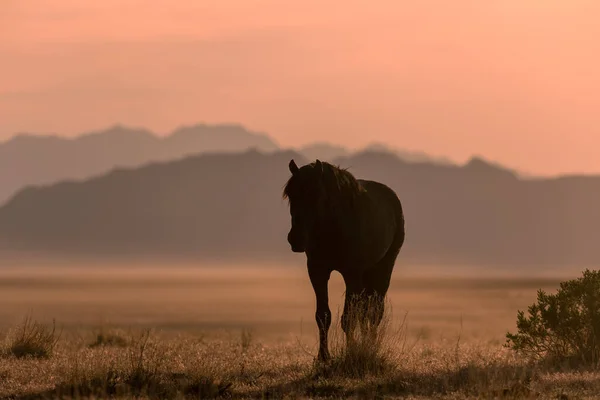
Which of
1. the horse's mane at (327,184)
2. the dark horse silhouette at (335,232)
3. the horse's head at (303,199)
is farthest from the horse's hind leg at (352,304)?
the horse's head at (303,199)

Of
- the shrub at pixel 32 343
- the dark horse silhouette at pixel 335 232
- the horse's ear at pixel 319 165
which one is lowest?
the shrub at pixel 32 343

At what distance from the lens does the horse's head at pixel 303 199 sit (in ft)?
44.4

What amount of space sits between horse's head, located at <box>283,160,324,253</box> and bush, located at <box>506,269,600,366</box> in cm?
459

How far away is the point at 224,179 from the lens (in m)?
191

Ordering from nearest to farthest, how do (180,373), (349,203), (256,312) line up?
(180,373) < (349,203) < (256,312)

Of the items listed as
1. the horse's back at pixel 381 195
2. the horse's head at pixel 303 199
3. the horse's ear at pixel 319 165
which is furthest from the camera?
the horse's back at pixel 381 195

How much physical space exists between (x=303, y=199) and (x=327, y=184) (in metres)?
0.57

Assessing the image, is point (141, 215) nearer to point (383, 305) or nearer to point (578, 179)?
point (578, 179)

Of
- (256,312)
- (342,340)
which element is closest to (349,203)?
(342,340)

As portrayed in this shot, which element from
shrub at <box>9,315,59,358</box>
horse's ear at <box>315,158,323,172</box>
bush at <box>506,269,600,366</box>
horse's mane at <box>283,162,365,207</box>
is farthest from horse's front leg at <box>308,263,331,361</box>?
shrub at <box>9,315,59,358</box>

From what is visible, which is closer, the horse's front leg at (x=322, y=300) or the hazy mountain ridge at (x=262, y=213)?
the horse's front leg at (x=322, y=300)

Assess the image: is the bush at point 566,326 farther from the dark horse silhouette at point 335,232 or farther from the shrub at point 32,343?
the shrub at point 32,343

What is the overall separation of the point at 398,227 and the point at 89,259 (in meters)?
139

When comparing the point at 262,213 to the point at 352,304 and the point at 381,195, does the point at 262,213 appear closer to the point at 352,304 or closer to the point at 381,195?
the point at 381,195
